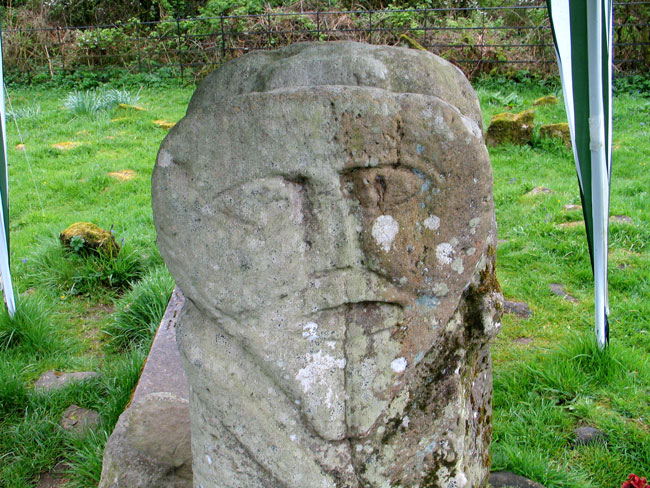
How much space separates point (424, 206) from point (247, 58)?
2.15 ft

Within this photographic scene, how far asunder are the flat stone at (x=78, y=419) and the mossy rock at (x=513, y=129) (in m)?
4.86

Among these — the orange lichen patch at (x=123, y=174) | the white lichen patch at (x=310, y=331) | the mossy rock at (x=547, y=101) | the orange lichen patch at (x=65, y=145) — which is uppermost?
the white lichen patch at (x=310, y=331)

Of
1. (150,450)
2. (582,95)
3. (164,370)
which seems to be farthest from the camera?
(164,370)

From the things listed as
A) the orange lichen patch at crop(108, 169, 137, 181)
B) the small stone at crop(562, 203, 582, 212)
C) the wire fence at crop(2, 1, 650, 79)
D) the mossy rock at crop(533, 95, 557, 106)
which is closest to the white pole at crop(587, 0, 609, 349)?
the small stone at crop(562, 203, 582, 212)

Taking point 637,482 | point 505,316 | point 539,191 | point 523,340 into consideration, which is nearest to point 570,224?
point 539,191

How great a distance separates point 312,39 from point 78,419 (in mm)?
7386

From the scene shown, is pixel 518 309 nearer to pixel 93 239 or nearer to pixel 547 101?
pixel 93 239

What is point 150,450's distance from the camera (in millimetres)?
2195

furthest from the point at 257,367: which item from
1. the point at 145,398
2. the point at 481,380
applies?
the point at 145,398

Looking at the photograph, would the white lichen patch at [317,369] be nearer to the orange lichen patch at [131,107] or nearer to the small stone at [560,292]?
the small stone at [560,292]

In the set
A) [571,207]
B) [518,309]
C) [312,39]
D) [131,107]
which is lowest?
[518,309]

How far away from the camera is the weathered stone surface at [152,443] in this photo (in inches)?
83.2

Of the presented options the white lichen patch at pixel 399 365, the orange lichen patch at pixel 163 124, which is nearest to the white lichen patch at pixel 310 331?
the white lichen patch at pixel 399 365

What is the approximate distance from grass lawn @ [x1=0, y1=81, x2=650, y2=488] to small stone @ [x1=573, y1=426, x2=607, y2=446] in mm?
22
